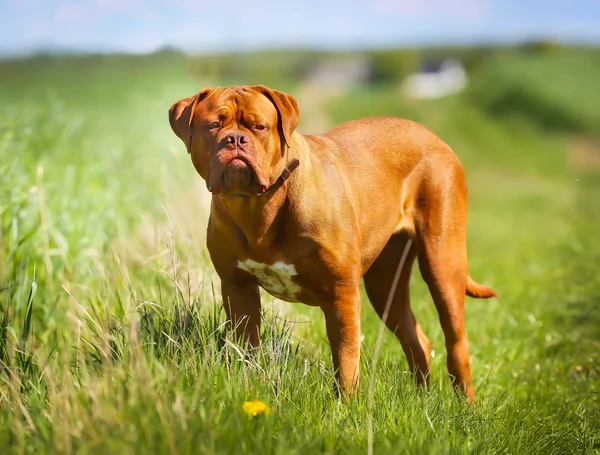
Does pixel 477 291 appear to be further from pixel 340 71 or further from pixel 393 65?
pixel 340 71

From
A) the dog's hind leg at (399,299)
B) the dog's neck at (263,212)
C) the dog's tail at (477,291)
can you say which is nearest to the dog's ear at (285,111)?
the dog's neck at (263,212)

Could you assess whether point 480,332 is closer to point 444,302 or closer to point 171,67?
point 444,302

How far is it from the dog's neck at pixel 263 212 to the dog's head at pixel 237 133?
0.11 m

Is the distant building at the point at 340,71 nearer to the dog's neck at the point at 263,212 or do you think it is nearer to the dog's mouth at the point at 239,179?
the dog's neck at the point at 263,212

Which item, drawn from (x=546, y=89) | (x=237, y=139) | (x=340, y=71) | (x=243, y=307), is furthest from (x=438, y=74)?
(x=237, y=139)

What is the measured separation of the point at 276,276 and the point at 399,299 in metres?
1.24

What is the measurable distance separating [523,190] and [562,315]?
445 inches

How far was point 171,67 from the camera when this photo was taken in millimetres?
10664

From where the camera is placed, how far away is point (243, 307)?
399 cm

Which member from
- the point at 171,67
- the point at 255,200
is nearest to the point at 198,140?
the point at 255,200

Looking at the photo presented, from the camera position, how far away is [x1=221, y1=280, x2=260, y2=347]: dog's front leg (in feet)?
13.0

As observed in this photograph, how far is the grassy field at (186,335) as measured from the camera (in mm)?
2951

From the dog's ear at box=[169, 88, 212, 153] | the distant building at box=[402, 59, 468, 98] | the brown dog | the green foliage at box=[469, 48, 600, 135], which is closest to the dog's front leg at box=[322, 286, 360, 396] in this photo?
the brown dog

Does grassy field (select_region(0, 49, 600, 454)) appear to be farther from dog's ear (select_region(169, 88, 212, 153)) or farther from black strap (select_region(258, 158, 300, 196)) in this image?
black strap (select_region(258, 158, 300, 196))
